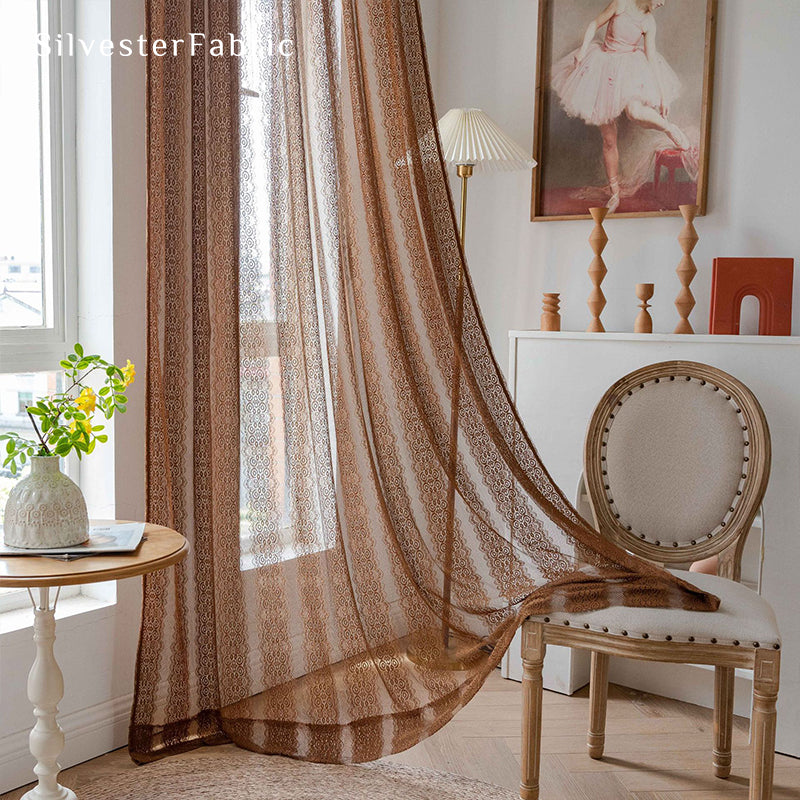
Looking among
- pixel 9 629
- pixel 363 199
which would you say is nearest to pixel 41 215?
pixel 363 199

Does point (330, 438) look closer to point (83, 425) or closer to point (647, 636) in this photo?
point (83, 425)

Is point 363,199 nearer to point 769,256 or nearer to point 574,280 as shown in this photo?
point 574,280

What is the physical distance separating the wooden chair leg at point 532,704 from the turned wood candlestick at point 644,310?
105 cm

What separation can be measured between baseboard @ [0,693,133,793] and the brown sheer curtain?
0.10 meters

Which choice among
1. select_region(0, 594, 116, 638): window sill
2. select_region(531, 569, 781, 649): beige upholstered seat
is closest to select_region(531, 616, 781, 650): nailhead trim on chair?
select_region(531, 569, 781, 649): beige upholstered seat

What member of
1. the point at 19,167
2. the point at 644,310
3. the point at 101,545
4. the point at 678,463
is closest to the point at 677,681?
the point at 678,463

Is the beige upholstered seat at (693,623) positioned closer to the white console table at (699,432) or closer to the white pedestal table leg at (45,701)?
the white console table at (699,432)

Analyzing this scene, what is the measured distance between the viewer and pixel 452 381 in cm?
237

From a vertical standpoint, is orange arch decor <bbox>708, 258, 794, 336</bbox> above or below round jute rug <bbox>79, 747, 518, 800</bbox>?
above

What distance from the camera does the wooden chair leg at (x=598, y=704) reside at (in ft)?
7.70

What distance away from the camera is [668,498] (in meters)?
2.38

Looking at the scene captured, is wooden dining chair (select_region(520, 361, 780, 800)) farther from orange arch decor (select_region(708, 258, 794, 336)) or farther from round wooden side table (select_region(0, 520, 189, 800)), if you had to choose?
round wooden side table (select_region(0, 520, 189, 800))

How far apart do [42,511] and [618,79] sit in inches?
84.7

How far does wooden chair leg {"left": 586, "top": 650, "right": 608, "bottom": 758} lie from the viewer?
2.35 metres
